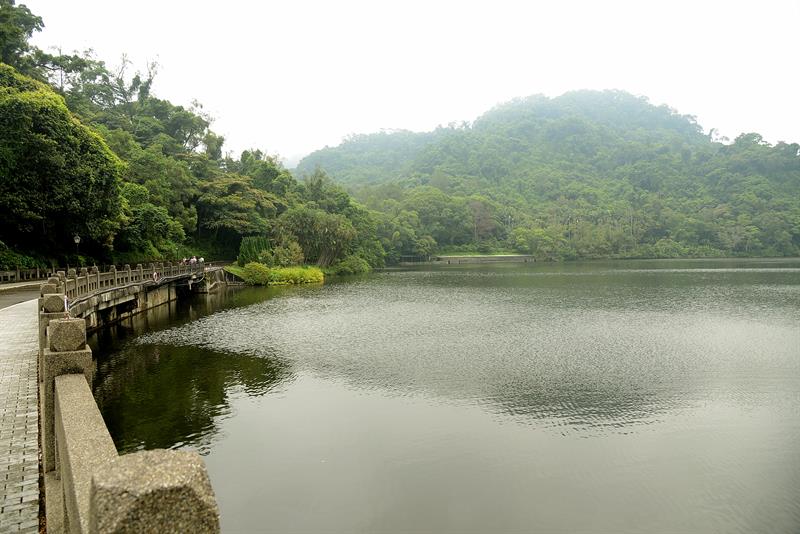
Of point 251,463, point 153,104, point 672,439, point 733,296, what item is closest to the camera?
point 251,463

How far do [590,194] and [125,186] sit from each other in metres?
115

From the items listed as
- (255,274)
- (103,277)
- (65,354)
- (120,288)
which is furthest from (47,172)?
(65,354)

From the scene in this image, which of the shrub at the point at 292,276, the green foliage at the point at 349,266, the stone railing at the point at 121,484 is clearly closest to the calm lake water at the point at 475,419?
the stone railing at the point at 121,484

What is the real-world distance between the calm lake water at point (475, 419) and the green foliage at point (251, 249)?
90.8 feet

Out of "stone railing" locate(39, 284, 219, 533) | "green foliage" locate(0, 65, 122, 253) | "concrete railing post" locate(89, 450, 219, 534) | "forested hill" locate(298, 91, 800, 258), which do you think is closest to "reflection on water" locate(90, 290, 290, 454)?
"stone railing" locate(39, 284, 219, 533)

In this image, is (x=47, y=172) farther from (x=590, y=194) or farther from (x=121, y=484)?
(x=590, y=194)

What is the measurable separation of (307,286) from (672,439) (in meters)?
39.6

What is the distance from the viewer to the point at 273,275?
5000 centimetres

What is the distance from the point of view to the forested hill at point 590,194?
97.7 metres

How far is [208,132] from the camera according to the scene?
72.8 meters

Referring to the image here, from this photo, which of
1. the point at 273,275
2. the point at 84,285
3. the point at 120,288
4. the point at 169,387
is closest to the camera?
the point at 169,387

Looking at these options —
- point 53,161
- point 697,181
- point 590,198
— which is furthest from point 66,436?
point 697,181

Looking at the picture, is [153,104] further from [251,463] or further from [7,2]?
[251,463]

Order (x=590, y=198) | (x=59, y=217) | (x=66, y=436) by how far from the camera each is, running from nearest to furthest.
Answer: (x=66, y=436) < (x=59, y=217) < (x=590, y=198)
